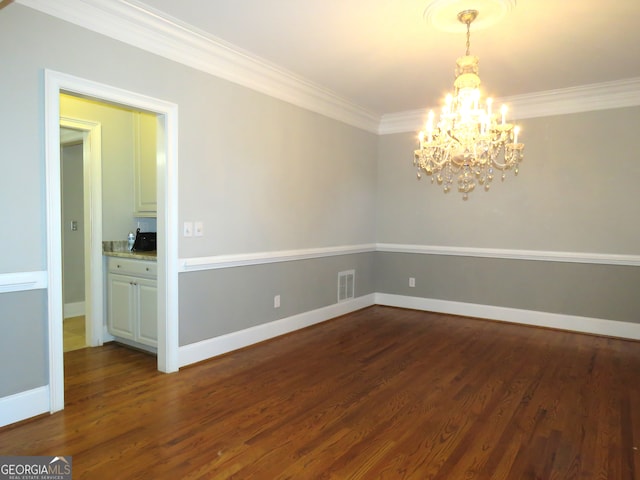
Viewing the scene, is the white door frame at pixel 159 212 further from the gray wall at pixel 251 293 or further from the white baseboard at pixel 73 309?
the white baseboard at pixel 73 309

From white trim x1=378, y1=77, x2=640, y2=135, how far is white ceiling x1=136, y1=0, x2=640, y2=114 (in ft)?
0.52

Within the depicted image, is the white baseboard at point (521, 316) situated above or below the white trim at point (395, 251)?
below

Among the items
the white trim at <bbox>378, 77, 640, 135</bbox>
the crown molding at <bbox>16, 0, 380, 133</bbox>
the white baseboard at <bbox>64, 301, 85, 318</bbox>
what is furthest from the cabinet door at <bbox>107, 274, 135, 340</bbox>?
the white trim at <bbox>378, 77, 640, 135</bbox>

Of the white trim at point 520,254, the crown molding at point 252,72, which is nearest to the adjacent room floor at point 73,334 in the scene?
the crown molding at point 252,72

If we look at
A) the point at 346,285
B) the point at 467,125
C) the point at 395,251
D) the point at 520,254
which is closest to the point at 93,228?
the point at 346,285

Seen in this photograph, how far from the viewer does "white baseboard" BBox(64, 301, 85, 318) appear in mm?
5066

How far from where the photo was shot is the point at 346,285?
5.35m

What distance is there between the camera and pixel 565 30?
303cm

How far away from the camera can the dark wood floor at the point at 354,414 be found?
6.91 feet

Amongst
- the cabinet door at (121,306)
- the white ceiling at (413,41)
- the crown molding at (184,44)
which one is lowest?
the cabinet door at (121,306)

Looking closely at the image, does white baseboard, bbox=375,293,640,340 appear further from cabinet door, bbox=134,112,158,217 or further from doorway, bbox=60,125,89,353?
doorway, bbox=60,125,89,353

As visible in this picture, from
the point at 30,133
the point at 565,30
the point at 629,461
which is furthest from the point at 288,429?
the point at 565,30

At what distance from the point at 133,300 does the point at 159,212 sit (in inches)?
40.5

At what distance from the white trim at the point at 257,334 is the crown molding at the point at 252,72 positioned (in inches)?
89.6
